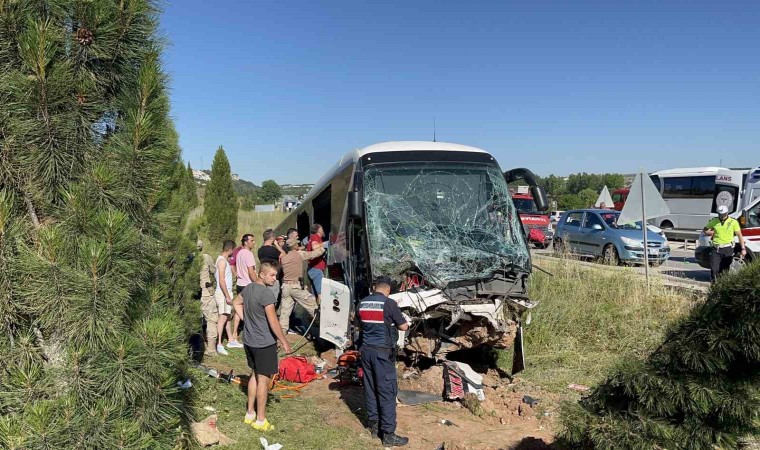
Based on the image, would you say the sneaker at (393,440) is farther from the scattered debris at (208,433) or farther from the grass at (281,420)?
the scattered debris at (208,433)

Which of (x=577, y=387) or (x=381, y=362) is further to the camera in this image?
(x=577, y=387)

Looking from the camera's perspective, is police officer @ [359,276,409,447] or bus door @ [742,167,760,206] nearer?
police officer @ [359,276,409,447]

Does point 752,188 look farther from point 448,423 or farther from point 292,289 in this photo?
point 448,423

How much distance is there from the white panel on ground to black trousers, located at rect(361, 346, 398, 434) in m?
1.95

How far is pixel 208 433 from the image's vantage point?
188 inches

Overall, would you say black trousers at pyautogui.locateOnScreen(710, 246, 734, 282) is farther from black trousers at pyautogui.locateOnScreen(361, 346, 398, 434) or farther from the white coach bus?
the white coach bus

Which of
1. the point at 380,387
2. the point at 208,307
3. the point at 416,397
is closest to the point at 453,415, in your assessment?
the point at 416,397

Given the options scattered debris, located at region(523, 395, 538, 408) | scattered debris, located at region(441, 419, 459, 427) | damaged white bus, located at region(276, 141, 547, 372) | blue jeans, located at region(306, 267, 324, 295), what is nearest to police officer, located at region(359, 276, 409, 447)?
scattered debris, located at region(441, 419, 459, 427)

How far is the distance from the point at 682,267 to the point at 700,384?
16.0m

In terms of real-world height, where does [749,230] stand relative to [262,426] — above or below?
above

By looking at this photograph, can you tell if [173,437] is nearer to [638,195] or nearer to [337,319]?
[337,319]

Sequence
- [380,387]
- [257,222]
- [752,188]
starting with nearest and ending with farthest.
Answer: [380,387] < [752,188] < [257,222]

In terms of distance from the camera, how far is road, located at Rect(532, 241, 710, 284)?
48.0 ft

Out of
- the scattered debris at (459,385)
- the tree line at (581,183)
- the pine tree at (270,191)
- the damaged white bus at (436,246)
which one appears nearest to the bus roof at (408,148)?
the damaged white bus at (436,246)
